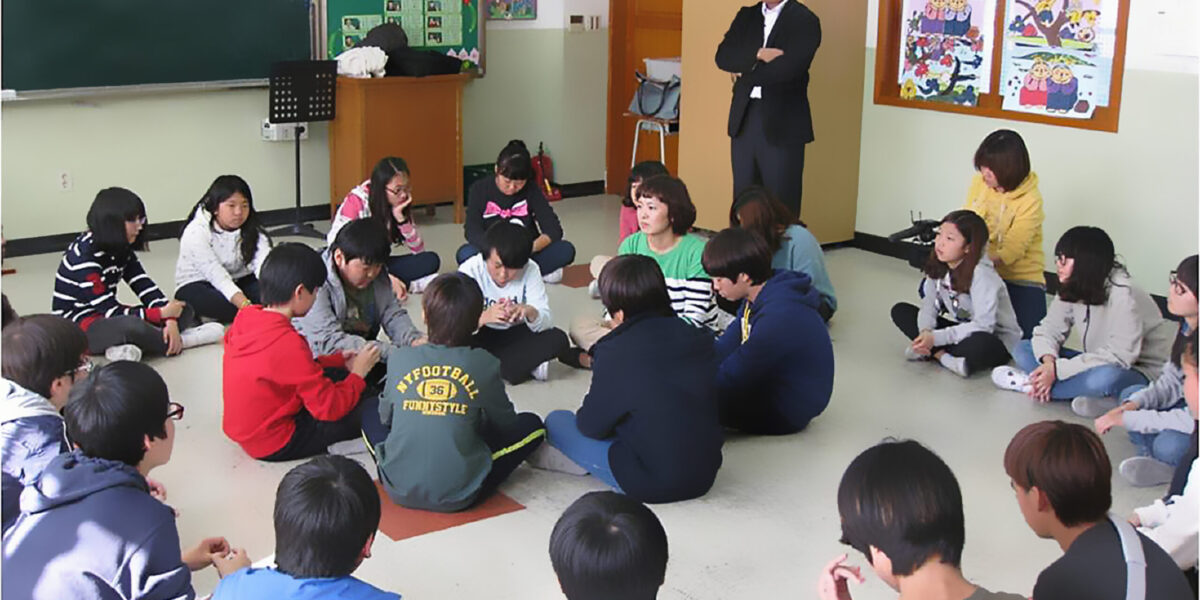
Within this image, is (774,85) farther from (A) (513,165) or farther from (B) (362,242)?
(B) (362,242)

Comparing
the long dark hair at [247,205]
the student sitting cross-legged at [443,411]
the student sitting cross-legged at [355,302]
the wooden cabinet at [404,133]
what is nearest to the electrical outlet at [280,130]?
the wooden cabinet at [404,133]

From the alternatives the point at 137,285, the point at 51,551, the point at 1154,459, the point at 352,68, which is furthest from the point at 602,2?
the point at 51,551

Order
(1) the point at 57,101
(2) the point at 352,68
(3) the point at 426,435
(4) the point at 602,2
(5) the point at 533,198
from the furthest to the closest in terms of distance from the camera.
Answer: (4) the point at 602,2
(2) the point at 352,68
(1) the point at 57,101
(5) the point at 533,198
(3) the point at 426,435

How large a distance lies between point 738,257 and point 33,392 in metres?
2.00

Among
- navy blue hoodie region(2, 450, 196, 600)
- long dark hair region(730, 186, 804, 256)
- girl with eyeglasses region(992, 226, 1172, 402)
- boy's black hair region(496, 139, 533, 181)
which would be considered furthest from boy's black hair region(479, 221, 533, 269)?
navy blue hoodie region(2, 450, 196, 600)

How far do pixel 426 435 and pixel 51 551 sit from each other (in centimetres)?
120

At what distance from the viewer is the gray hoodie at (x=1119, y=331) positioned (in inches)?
169

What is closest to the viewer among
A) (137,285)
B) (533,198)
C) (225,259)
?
(137,285)

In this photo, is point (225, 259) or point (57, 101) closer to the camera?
point (225, 259)

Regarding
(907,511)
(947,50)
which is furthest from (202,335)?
(947,50)

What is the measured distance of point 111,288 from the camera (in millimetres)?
4848

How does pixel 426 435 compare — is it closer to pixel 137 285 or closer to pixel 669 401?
pixel 669 401

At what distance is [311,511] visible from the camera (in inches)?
82.2

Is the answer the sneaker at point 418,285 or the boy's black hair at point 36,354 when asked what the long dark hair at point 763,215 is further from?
the boy's black hair at point 36,354
